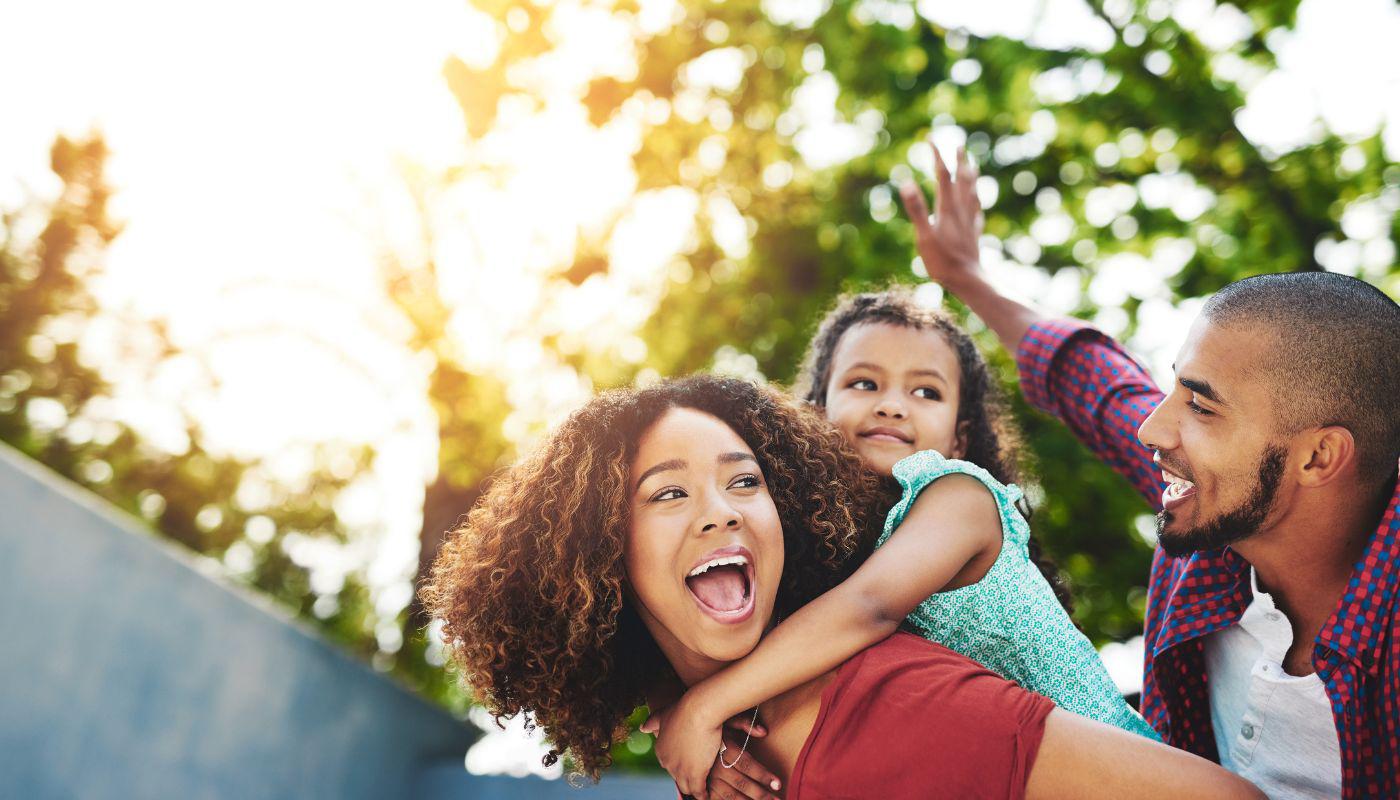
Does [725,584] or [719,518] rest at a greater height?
[719,518]

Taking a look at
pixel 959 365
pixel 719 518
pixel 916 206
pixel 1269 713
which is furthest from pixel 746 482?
pixel 916 206

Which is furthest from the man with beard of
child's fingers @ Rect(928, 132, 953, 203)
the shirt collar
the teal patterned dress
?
child's fingers @ Rect(928, 132, 953, 203)

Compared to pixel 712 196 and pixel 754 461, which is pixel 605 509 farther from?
pixel 712 196

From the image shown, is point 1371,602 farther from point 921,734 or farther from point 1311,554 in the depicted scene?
point 921,734

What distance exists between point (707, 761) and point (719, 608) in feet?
0.97

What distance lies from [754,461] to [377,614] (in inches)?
573

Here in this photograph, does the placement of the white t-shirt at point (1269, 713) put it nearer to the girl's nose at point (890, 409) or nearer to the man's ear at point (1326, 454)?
the man's ear at point (1326, 454)

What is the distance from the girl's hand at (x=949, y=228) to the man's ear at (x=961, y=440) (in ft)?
1.65

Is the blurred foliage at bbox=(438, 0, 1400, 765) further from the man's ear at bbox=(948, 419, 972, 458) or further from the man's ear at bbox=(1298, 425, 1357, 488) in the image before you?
the man's ear at bbox=(1298, 425, 1357, 488)

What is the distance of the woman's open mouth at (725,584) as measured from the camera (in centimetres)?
225

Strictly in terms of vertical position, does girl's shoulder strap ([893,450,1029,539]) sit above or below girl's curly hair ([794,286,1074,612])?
below

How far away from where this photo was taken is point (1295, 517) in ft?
7.19

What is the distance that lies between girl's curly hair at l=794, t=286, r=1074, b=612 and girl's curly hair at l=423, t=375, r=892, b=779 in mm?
823

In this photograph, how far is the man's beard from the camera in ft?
7.06
